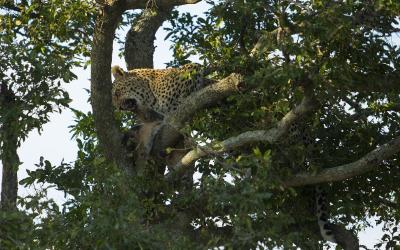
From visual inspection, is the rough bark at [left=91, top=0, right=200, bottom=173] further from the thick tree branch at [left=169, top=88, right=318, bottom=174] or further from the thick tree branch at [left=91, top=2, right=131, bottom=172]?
the thick tree branch at [left=169, top=88, right=318, bottom=174]

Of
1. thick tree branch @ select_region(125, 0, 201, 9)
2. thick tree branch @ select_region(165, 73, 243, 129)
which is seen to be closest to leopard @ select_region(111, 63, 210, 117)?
thick tree branch @ select_region(165, 73, 243, 129)

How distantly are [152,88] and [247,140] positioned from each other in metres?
3.11

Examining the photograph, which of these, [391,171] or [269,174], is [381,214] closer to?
[391,171]

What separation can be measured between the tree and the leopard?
0.60 feet

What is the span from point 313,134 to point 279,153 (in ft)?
3.37

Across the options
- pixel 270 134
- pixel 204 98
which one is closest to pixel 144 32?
pixel 204 98

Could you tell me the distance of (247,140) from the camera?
948cm

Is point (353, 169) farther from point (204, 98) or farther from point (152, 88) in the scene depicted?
point (152, 88)

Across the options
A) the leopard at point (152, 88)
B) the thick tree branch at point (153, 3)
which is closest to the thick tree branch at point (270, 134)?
the thick tree branch at point (153, 3)

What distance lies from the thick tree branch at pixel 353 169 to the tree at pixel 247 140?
0.04 feet

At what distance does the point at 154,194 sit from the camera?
995cm

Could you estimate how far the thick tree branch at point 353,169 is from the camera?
31.0 ft

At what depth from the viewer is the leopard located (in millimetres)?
11805

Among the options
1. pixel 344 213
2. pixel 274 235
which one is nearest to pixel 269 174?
pixel 274 235
